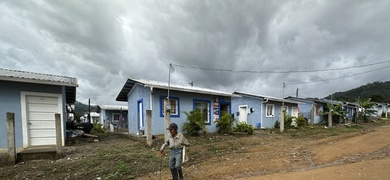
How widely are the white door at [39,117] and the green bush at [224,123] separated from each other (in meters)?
9.41

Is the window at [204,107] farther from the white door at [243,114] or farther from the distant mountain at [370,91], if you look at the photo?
the distant mountain at [370,91]

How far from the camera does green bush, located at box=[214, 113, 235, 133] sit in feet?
47.1

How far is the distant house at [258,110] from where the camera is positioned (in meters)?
20.6

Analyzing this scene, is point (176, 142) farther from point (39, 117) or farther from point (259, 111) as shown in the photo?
point (259, 111)

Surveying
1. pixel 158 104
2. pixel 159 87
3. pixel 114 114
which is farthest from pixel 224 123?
pixel 114 114

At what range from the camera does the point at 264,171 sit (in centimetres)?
615

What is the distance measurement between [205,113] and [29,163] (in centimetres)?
1017

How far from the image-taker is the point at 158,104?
41.3 ft

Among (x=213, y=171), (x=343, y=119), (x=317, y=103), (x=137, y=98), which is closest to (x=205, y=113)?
(x=137, y=98)

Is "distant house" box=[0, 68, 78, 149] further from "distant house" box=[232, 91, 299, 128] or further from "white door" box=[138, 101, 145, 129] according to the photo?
"distant house" box=[232, 91, 299, 128]

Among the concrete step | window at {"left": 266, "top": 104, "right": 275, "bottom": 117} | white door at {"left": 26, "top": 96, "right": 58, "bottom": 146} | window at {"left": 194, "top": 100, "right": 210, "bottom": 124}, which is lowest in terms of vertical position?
the concrete step

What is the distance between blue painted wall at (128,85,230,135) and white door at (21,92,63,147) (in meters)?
4.61

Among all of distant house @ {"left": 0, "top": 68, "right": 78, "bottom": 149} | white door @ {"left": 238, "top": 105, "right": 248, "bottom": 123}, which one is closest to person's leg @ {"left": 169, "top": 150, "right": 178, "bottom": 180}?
distant house @ {"left": 0, "top": 68, "right": 78, "bottom": 149}

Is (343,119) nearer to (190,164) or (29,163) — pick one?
(190,164)
